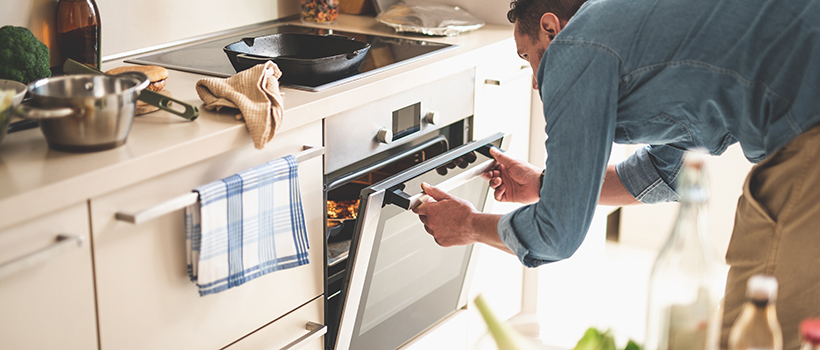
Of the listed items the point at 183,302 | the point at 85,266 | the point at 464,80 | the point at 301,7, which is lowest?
the point at 183,302

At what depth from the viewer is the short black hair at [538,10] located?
126cm

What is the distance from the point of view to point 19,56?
1212mm

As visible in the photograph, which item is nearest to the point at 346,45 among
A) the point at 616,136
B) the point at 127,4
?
the point at 127,4

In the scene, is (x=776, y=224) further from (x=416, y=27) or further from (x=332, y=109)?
(x=416, y=27)

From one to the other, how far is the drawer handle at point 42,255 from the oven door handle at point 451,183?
0.60 m

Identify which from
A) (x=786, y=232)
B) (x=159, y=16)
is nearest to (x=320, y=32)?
(x=159, y=16)

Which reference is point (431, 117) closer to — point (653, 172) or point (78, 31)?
point (653, 172)

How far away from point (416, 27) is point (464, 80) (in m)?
0.28

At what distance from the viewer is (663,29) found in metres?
1.08

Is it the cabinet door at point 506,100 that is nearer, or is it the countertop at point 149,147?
→ the countertop at point 149,147

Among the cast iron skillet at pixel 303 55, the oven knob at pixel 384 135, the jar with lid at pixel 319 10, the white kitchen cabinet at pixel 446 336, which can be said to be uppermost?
the jar with lid at pixel 319 10

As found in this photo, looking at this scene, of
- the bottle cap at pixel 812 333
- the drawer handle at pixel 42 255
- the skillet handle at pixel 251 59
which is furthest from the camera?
the skillet handle at pixel 251 59

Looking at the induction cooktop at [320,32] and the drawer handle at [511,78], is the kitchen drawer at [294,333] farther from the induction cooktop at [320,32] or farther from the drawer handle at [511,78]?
the drawer handle at [511,78]

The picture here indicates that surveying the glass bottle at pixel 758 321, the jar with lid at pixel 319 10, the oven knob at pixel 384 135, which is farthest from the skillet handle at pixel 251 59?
the glass bottle at pixel 758 321
